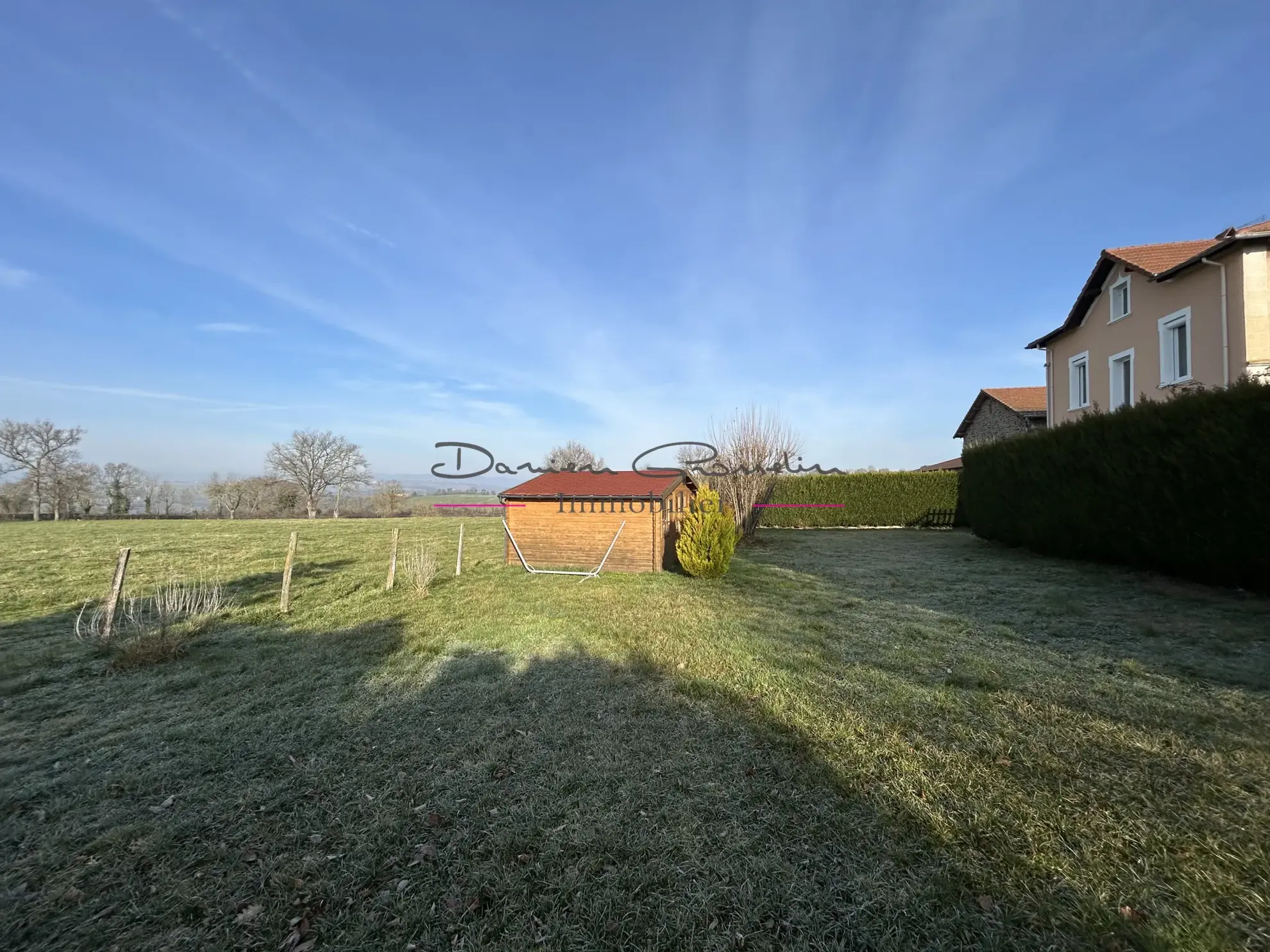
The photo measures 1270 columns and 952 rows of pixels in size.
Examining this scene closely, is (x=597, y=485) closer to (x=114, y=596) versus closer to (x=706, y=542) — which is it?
(x=706, y=542)

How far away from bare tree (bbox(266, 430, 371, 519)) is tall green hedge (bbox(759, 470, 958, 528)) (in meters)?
32.8

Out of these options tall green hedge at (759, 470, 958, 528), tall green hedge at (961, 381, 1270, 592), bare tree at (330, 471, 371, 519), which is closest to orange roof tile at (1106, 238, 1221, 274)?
tall green hedge at (961, 381, 1270, 592)

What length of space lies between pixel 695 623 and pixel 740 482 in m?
9.30

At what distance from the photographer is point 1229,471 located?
6520 mm

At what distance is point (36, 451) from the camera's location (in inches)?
1251

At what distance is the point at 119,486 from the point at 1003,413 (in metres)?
53.7

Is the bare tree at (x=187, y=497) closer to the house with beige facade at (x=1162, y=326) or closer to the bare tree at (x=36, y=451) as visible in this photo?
the bare tree at (x=36, y=451)

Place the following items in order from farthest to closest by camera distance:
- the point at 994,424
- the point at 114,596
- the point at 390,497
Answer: the point at 390,497 < the point at 994,424 < the point at 114,596

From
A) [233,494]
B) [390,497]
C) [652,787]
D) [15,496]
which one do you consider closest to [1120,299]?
[652,787]

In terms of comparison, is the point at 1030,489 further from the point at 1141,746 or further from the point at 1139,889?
the point at 1139,889

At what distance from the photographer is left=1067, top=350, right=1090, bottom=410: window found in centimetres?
1545

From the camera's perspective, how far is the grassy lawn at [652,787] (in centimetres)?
189

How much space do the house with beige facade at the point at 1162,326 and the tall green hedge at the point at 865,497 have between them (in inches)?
182

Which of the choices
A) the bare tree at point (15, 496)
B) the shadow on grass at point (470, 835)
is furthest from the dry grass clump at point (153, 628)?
the bare tree at point (15, 496)
